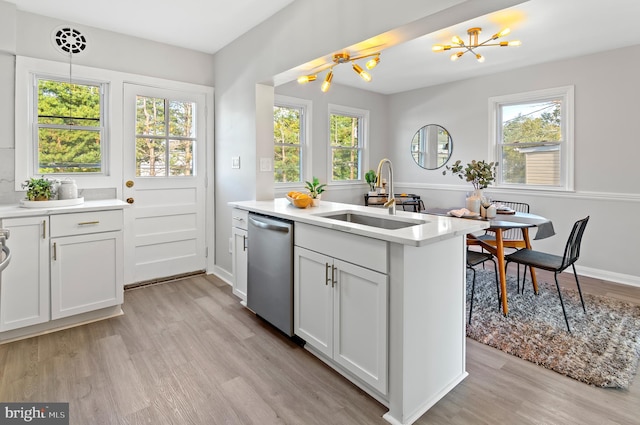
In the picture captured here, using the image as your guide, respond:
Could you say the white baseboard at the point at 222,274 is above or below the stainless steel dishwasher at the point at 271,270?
below

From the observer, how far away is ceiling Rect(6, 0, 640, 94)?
9.42 ft

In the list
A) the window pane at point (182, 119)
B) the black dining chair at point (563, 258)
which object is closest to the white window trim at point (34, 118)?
the window pane at point (182, 119)

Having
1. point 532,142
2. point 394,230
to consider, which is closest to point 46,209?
point 394,230

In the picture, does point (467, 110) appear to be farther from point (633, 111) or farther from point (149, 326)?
point (149, 326)

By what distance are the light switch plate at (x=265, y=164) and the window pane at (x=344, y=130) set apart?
2201mm

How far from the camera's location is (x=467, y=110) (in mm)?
5133

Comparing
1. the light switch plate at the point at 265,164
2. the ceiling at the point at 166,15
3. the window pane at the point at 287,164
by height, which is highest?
the ceiling at the point at 166,15

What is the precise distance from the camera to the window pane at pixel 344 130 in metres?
5.45

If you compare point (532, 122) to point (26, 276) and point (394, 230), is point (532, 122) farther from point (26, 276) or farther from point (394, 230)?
point (26, 276)

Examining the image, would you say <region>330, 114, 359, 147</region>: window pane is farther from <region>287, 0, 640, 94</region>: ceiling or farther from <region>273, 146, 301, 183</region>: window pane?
<region>273, 146, 301, 183</region>: window pane

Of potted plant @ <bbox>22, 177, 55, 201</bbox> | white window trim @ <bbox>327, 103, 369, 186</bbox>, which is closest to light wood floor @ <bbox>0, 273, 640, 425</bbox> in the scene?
potted plant @ <bbox>22, 177, 55, 201</bbox>

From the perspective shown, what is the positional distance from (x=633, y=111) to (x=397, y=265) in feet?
12.7

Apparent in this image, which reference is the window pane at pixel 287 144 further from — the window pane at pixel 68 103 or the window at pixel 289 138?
the window pane at pixel 68 103

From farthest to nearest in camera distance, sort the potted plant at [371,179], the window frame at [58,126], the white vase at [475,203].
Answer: the potted plant at [371,179] → the white vase at [475,203] → the window frame at [58,126]
